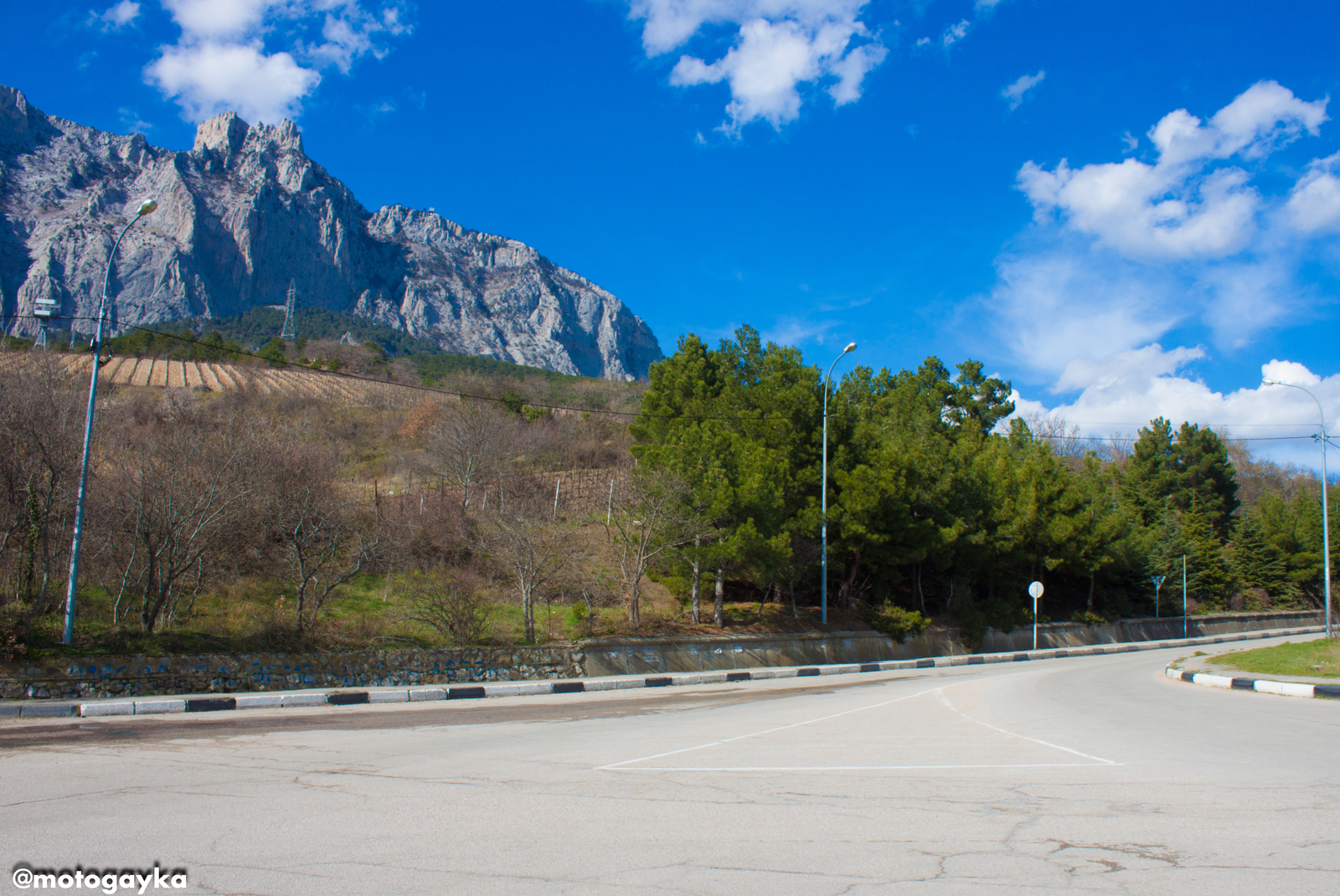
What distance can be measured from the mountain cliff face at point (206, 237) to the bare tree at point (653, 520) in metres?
138

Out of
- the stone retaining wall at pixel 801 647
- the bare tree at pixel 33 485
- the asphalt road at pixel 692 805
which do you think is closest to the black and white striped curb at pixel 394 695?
the stone retaining wall at pixel 801 647

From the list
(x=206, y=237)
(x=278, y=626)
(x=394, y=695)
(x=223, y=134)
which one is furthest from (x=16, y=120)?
(x=394, y=695)

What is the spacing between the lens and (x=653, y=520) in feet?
75.3

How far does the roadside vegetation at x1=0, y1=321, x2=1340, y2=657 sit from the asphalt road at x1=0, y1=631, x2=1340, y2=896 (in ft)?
24.4

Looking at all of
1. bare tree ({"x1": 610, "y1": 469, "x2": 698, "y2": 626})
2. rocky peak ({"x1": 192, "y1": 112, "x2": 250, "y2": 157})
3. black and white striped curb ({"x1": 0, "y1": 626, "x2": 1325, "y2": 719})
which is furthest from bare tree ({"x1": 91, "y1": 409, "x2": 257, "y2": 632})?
rocky peak ({"x1": 192, "y1": 112, "x2": 250, "y2": 157})

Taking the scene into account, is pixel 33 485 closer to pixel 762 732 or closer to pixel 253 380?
pixel 762 732

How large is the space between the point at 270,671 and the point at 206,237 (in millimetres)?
177889

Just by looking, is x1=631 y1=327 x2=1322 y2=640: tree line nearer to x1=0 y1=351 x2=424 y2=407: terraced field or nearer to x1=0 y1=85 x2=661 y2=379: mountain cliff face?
x1=0 y1=351 x2=424 y2=407: terraced field

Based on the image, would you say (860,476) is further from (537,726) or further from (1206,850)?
(1206,850)

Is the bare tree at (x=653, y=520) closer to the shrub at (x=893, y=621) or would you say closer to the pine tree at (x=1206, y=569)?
the shrub at (x=893, y=621)

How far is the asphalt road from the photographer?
13.8 feet

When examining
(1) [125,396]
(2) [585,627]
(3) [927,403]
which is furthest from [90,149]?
(2) [585,627]

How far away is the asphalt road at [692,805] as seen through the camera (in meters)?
4.21

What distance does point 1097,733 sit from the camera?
31.8 feet
